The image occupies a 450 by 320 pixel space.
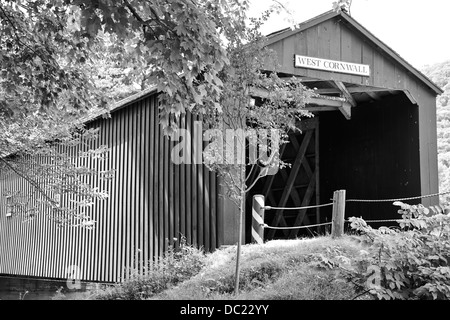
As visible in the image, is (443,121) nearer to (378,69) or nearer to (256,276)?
(378,69)

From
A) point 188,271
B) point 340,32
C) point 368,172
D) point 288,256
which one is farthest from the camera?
point 368,172

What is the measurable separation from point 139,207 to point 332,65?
183 inches

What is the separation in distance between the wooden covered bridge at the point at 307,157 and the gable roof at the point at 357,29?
2 cm

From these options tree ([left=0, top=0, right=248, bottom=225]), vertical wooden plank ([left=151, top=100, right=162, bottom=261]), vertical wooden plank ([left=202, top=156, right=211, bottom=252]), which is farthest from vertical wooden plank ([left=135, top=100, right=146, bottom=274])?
vertical wooden plank ([left=202, top=156, right=211, bottom=252])

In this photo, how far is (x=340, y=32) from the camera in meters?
11.9

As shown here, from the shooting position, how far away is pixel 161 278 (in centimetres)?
978

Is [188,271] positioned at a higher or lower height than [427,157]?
lower

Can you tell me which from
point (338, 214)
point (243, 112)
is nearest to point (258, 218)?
point (338, 214)

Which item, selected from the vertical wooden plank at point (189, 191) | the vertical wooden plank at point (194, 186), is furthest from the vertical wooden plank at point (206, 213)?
the vertical wooden plank at point (189, 191)

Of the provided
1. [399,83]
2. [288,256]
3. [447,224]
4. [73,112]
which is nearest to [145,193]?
[73,112]

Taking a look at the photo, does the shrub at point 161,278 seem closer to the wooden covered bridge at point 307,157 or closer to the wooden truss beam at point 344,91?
the wooden covered bridge at point 307,157

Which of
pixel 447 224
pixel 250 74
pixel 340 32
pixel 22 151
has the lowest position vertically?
pixel 447 224
